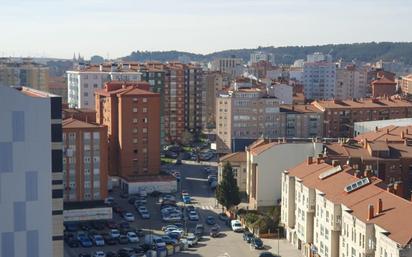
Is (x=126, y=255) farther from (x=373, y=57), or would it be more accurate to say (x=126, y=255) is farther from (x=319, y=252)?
(x=373, y=57)

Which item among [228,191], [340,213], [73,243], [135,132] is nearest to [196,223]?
[228,191]

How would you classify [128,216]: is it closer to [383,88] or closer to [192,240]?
[192,240]

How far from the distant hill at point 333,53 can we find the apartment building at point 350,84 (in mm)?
64326

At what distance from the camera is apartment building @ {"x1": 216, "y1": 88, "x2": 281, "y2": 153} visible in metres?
44.2

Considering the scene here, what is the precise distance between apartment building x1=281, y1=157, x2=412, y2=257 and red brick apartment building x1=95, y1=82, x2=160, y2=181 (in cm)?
1046

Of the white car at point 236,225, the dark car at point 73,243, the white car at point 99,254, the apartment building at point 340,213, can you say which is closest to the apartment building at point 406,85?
the white car at point 236,225

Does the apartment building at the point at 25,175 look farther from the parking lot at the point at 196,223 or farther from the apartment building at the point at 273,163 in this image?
the apartment building at the point at 273,163

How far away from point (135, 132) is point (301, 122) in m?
13.9

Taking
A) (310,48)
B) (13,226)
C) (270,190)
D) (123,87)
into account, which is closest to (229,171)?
(270,190)

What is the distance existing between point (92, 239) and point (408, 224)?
39.2 ft

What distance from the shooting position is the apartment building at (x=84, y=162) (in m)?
29.9

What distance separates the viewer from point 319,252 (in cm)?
2300

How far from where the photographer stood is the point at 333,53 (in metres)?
154

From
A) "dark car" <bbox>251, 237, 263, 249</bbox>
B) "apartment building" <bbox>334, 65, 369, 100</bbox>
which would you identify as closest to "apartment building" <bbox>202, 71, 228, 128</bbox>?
"apartment building" <bbox>334, 65, 369, 100</bbox>
